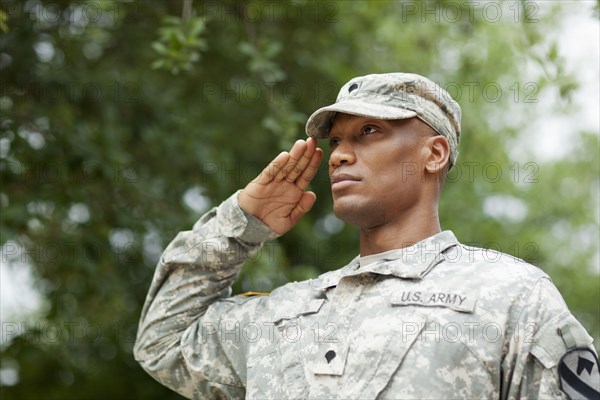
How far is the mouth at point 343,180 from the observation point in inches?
126

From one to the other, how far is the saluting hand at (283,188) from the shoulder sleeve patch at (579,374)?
1174 millimetres

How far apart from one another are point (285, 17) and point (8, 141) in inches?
94.0

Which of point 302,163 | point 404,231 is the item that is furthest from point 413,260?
point 302,163

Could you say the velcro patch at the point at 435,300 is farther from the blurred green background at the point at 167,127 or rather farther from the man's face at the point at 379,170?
the blurred green background at the point at 167,127

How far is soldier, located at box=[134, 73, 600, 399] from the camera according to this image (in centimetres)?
278

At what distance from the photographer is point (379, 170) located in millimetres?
3174

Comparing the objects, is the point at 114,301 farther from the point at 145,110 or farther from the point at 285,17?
the point at 285,17

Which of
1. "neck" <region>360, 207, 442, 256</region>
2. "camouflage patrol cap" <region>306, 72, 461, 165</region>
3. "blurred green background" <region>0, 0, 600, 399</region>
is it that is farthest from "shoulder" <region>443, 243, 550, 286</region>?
"blurred green background" <region>0, 0, 600, 399</region>

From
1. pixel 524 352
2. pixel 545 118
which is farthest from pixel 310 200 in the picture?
pixel 545 118

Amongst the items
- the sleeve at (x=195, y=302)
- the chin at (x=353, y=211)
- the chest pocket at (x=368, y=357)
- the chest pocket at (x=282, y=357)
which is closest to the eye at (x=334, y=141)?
the chin at (x=353, y=211)

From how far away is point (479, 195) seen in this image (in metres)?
8.86

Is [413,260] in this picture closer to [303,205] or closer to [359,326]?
[359,326]

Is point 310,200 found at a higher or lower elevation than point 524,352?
higher

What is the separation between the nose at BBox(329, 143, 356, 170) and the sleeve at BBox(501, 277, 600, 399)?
735 mm
